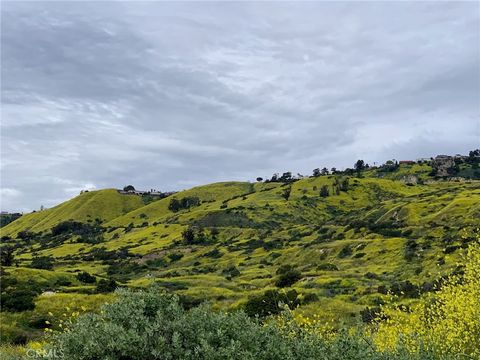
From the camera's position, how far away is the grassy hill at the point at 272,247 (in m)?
40.7

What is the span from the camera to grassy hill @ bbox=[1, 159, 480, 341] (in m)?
40.7

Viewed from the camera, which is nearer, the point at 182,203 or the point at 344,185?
the point at 344,185

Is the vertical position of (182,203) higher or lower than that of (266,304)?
higher

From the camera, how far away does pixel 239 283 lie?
57.2 m

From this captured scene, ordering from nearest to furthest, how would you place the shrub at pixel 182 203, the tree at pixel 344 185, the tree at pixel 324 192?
the tree at pixel 324 192 → the tree at pixel 344 185 → the shrub at pixel 182 203

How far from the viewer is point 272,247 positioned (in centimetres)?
9138

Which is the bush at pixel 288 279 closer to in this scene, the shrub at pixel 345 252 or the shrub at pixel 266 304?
the shrub at pixel 266 304

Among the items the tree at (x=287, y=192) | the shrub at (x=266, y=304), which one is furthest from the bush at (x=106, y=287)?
the tree at (x=287, y=192)

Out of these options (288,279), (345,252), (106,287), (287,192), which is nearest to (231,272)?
(345,252)

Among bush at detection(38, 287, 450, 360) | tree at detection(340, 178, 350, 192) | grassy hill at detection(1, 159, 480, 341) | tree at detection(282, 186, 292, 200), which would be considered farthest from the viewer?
tree at detection(340, 178, 350, 192)

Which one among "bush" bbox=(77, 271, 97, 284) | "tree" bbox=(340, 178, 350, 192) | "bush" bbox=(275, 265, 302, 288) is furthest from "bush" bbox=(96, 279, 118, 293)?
"tree" bbox=(340, 178, 350, 192)

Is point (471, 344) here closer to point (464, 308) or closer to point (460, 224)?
point (464, 308)

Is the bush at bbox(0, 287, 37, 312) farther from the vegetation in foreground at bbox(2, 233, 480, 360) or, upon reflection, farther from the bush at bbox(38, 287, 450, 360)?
the bush at bbox(38, 287, 450, 360)

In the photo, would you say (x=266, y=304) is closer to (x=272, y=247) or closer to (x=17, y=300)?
(x=17, y=300)
